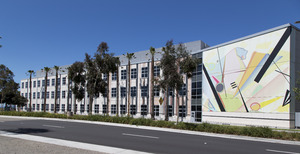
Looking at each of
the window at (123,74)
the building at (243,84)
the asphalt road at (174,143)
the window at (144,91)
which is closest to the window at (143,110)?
the building at (243,84)

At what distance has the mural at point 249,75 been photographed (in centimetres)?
2503

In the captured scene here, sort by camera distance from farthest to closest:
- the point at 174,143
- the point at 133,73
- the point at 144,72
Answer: the point at 133,73
the point at 144,72
the point at 174,143

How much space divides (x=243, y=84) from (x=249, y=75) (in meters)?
1.45

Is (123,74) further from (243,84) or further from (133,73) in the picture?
(243,84)

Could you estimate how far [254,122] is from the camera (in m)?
26.8

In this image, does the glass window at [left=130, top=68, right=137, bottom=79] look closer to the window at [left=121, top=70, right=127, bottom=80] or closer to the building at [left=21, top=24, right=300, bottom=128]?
the building at [left=21, top=24, right=300, bottom=128]

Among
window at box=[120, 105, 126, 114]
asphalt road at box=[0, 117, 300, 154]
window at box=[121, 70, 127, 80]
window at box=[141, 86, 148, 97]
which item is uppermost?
window at box=[121, 70, 127, 80]

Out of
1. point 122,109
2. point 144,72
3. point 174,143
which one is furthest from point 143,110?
point 174,143

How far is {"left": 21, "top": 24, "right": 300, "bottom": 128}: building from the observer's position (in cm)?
2464

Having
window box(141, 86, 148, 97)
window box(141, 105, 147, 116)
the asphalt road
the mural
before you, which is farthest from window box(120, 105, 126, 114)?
the asphalt road

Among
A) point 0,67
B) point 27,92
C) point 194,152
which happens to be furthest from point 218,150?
point 27,92

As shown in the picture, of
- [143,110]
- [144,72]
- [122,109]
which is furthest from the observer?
[122,109]

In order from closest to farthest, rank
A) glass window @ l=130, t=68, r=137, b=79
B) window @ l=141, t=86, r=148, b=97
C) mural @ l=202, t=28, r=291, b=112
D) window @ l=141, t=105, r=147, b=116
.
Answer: mural @ l=202, t=28, r=291, b=112
window @ l=141, t=105, r=147, b=116
window @ l=141, t=86, r=148, b=97
glass window @ l=130, t=68, r=137, b=79

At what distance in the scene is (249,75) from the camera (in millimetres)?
28281
